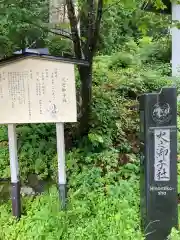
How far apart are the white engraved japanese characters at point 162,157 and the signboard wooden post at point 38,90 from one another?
1.05 m

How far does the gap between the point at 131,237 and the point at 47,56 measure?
7.76 ft

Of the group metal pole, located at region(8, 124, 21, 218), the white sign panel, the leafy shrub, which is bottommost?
the leafy shrub

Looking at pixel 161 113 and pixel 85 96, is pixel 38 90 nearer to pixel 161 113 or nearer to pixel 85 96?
pixel 85 96

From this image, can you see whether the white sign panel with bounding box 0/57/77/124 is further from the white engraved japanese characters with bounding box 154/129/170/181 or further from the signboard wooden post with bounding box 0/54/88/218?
the white engraved japanese characters with bounding box 154/129/170/181

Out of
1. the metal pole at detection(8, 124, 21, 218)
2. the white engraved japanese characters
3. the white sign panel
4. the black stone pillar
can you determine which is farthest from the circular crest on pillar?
the metal pole at detection(8, 124, 21, 218)

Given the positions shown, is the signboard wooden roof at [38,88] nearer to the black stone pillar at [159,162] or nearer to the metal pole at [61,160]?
the metal pole at [61,160]

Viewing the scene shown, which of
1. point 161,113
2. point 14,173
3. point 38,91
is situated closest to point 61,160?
point 14,173

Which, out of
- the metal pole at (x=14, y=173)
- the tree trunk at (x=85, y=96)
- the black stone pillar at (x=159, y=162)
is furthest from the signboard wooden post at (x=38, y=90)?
the black stone pillar at (x=159, y=162)

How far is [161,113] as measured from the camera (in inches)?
146

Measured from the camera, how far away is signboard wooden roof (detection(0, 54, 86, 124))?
408 centimetres

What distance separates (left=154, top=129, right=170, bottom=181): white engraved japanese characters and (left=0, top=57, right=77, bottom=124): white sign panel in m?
1.05

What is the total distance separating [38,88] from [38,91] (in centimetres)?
4

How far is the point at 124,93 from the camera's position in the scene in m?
6.70

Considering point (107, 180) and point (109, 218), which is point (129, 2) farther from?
point (109, 218)
